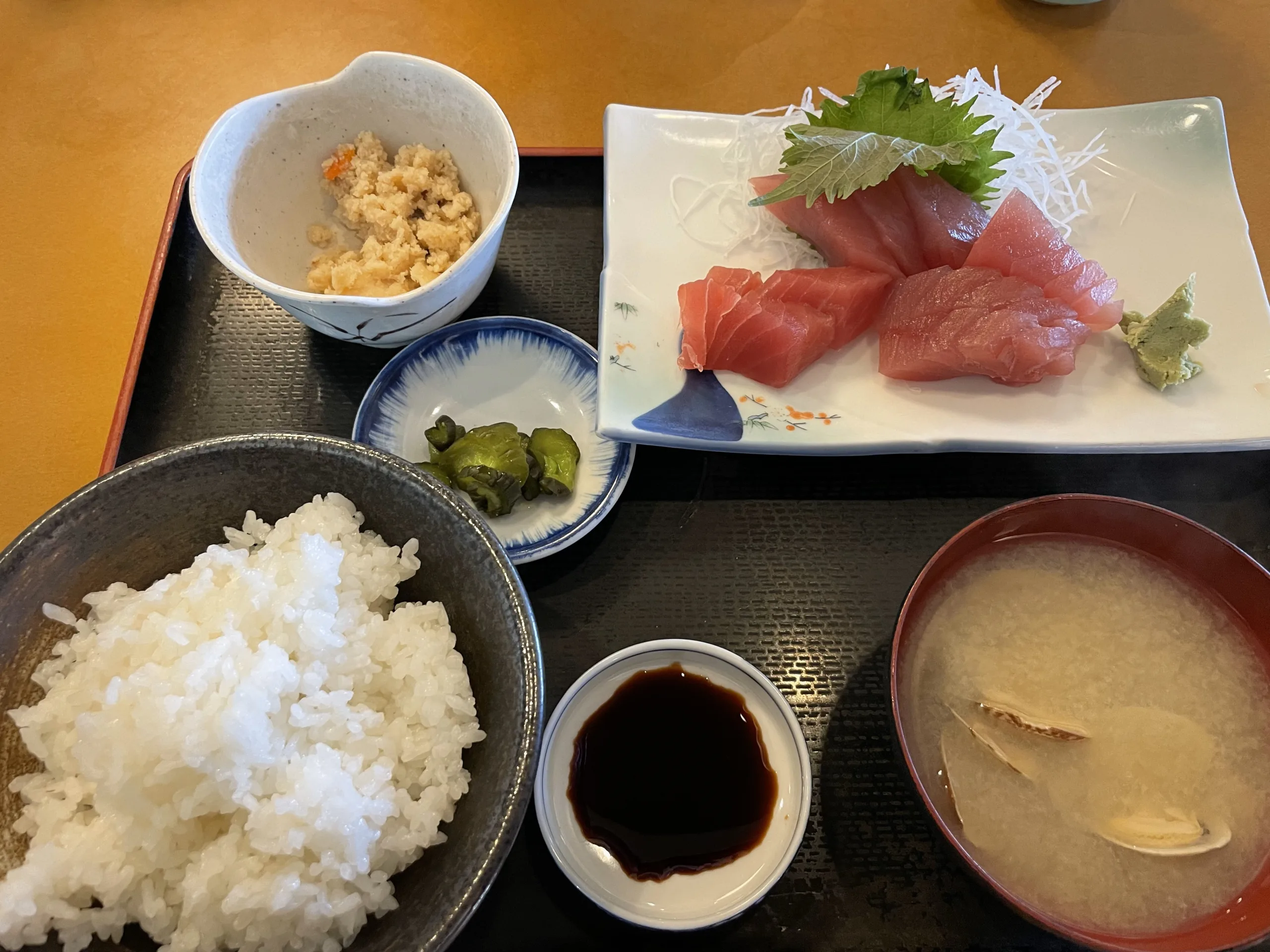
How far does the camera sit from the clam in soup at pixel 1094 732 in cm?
126

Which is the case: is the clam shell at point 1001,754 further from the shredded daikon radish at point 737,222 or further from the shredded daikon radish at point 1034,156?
the shredded daikon radish at point 1034,156

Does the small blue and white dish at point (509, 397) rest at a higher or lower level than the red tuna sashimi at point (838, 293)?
lower

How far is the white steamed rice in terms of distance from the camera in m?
1.04

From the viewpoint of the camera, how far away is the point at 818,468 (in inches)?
74.2

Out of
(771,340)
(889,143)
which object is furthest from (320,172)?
(889,143)

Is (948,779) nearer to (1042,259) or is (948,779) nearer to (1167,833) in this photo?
(1167,833)

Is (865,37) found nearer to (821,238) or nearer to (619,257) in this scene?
(821,238)

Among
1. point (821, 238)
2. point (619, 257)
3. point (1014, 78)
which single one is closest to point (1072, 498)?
point (821, 238)

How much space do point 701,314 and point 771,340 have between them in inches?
7.5

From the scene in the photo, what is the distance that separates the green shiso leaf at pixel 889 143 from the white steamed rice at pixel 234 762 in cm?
156

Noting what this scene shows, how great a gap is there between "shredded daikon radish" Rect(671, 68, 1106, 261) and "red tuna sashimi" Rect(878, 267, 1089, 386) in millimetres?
389

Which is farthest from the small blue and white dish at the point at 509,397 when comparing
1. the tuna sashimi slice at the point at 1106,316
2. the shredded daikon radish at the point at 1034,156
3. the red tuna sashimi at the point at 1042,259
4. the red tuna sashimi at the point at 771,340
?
the shredded daikon radish at the point at 1034,156

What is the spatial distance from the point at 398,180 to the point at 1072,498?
175 cm

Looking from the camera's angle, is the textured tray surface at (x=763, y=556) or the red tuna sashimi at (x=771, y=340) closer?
the textured tray surface at (x=763, y=556)
